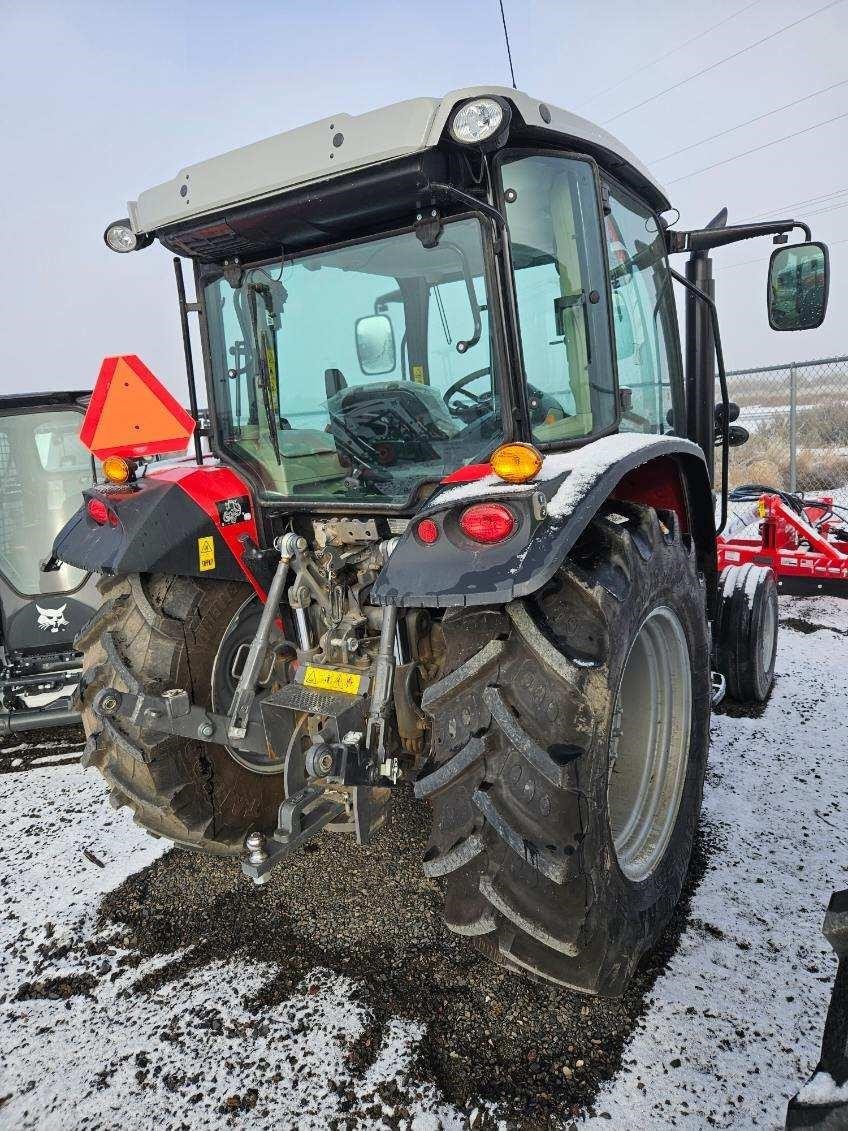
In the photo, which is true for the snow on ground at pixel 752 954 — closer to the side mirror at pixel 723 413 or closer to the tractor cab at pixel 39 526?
the side mirror at pixel 723 413

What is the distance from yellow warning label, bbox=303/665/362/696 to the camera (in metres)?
2.22

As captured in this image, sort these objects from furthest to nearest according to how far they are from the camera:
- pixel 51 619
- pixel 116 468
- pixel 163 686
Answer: pixel 51 619 < pixel 116 468 < pixel 163 686

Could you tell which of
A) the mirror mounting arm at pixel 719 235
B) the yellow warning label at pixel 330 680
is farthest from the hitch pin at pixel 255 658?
the mirror mounting arm at pixel 719 235

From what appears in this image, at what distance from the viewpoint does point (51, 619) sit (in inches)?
181

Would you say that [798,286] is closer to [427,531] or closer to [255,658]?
[427,531]

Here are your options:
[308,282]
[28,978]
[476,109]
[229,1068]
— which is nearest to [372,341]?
[308,282]

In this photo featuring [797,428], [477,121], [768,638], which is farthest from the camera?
[797,428]

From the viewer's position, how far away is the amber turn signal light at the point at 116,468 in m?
2.53

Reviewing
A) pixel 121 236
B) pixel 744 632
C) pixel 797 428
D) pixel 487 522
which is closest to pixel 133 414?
pixel 121 236

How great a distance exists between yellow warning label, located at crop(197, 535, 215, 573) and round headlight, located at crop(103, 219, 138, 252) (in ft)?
3.59

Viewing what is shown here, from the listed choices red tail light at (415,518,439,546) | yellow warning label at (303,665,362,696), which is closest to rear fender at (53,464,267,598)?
yellow warning label at (303,665,362,696)

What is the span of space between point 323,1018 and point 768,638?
10.4 feet

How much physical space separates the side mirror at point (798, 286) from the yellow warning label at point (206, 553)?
251 cm

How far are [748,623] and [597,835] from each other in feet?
7.96
